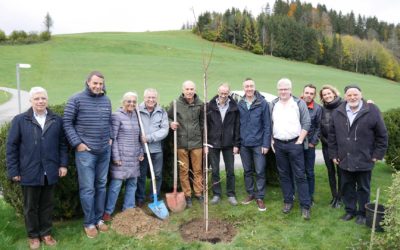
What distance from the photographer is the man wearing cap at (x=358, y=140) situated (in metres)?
5.53

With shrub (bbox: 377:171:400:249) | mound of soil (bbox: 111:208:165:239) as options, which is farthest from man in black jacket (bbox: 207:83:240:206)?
shrub (bbox: 377:171:400:249)

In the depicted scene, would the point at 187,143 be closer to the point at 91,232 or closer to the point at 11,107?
the point at 91,232

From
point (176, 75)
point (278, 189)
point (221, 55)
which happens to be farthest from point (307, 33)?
point (278, 189)

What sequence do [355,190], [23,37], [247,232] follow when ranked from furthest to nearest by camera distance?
[23,37], [355,190], [247,232]

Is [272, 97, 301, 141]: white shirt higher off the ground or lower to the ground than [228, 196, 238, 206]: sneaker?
higher

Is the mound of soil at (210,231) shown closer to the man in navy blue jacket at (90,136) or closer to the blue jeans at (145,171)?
the blue jeans at (145,171)

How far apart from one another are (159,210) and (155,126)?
1.43 metres

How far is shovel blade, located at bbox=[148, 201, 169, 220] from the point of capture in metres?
6.09

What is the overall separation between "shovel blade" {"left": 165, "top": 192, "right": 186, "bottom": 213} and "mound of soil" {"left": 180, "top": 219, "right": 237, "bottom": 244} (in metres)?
0.43

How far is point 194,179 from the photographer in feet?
22.1

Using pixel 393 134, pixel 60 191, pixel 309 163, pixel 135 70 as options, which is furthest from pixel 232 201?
pixel 135 70

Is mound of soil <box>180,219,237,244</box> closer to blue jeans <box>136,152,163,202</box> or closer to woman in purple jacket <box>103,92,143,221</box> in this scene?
blue jeans <box>136,152,163,202</box>

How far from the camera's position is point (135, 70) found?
41.0m

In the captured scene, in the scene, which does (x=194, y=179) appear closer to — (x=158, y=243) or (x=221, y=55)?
(x=158, y=243)
